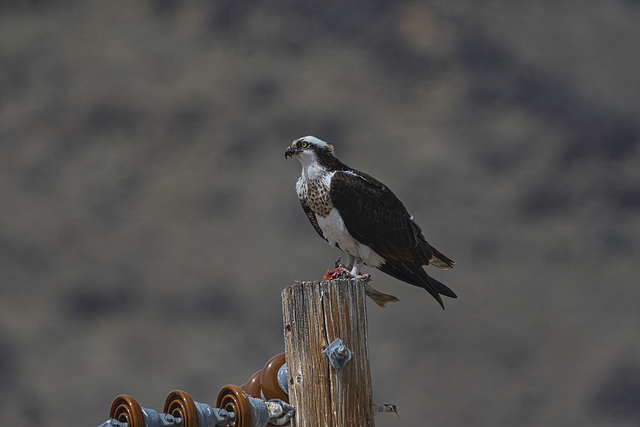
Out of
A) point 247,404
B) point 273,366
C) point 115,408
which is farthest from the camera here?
point 273,366

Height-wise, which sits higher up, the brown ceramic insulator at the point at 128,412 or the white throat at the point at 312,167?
the white throat at the point at 312,167

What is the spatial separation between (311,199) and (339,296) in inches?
52.6

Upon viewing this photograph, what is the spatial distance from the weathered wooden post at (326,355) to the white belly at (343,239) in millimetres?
1224

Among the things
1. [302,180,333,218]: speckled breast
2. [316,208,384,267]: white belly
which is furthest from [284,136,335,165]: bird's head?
[316,208,384,267]: white belly

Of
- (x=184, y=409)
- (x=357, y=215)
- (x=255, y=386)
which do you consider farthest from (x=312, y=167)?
(x=184, y=409)

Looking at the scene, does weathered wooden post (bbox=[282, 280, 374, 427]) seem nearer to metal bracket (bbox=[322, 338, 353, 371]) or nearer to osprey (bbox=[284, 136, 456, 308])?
metal bracket (bbox=[322, 338, 353, 371])

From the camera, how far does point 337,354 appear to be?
1.83 m

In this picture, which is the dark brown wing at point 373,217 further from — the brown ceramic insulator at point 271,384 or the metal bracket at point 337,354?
the metal bracket at point 337,354

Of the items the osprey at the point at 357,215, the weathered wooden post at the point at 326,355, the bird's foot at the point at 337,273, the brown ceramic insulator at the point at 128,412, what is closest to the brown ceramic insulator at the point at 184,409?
the brown ceramic insulator at the point at 128,412

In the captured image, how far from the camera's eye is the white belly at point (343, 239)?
3.16 m

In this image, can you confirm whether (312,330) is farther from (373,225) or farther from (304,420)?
(373,225)

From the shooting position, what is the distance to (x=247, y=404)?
181 centimetres

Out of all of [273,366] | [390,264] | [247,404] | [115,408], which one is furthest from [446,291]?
[115,408]

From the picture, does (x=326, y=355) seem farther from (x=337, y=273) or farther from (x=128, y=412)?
(x=337, y=273)
